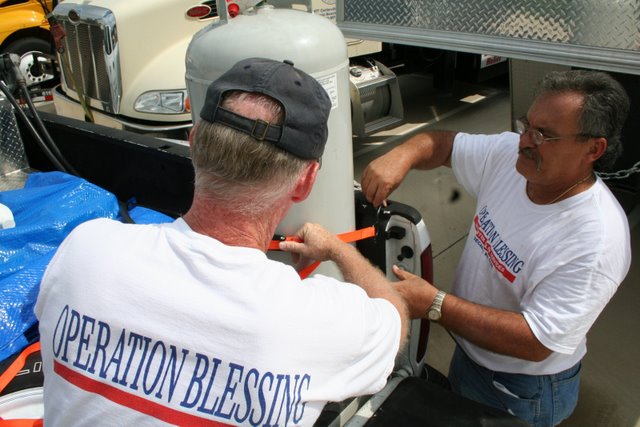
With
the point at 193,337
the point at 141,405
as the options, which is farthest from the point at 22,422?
the point at 193,337

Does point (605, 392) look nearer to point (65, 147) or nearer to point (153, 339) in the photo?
point (153, 339)

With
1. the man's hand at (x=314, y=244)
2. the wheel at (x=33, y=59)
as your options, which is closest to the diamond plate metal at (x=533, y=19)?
the man's hand at (x=314, y=244)

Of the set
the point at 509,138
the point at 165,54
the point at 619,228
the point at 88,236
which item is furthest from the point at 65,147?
the point at 619,228

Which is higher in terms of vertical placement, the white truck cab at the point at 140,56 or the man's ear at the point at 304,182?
the man's ear at the point at 304,182

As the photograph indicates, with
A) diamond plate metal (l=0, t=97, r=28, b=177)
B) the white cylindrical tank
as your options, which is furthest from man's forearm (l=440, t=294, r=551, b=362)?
A: diamond plate metal (l=0, t=97, r=28, b=177)

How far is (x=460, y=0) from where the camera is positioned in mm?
2293

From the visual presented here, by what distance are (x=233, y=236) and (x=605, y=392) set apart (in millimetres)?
2611

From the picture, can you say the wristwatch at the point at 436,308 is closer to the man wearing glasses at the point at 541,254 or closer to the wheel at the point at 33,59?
the man wearing glasses at the point at 541,254

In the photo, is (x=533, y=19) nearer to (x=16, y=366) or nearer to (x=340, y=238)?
(x=340, y=238)

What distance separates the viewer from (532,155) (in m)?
1.86

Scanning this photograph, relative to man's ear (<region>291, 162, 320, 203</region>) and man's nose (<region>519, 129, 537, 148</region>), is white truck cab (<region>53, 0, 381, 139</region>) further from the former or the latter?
man's ear (<region>291, 162, 320, 203</region>)

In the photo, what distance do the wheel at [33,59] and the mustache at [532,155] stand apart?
6634mm

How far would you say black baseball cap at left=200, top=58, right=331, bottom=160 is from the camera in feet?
3.78

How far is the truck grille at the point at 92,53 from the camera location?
4785 millimetres
